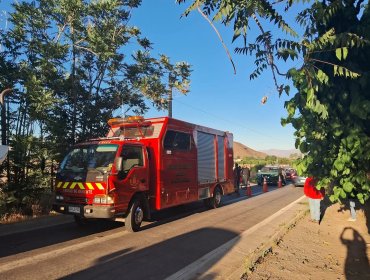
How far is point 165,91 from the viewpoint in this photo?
17.9 meters

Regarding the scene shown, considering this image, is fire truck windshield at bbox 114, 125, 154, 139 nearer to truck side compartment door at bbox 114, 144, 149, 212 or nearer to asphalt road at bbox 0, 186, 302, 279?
truck side compartment door at bbox 114, 144, 149, 212

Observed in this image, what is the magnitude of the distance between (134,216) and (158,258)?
2808 mm

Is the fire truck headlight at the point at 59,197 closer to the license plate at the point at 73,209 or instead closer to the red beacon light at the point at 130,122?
the license plate at the point at 73,209

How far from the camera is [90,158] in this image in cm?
1050

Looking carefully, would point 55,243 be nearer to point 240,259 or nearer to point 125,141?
point 125,141

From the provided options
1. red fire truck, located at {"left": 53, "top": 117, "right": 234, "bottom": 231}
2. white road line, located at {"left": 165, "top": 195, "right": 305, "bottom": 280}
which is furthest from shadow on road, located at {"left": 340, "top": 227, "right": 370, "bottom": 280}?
red fire truck, located at {"left": 53, "top": 117, "right": 234, "bottom": 231}

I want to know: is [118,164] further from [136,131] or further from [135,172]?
[136,131]

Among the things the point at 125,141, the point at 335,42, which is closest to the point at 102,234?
the point at 125,141

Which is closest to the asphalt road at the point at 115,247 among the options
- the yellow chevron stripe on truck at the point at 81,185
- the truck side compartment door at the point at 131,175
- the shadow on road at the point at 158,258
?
the shadow on road at the point at 158,258

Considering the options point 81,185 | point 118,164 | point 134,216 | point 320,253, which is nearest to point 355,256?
point 320,253

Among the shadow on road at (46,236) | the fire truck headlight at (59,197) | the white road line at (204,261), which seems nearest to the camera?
the white road line at (204,261)

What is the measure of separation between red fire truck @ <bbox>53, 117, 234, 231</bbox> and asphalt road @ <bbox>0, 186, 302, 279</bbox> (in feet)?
1.96

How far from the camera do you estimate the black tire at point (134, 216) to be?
33.7 ft

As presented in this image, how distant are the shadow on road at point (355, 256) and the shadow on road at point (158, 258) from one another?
2410 millimetres
